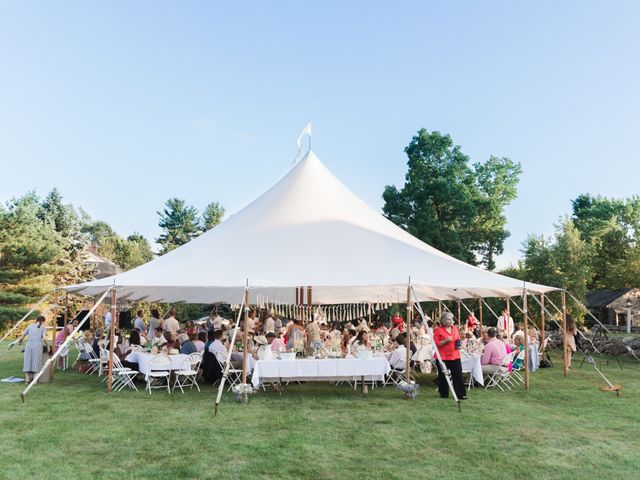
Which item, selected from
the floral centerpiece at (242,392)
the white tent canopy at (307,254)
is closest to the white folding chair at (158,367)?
the white tent canopy at (307,254)

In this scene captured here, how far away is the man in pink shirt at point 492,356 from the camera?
10352 millimetres

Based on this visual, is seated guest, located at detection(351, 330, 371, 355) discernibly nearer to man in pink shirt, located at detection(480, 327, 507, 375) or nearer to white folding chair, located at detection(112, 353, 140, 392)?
man in pink shirt, located at detection(480, 327, 507, 375)

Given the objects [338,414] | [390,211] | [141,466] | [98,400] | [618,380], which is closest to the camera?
[141,466]

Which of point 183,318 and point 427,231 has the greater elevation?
point 427,231

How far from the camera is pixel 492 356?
34.3ft

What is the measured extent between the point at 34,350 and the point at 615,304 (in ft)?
125

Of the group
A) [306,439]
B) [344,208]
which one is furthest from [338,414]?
[344,208]

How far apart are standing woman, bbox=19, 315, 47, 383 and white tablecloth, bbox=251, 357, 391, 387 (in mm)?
4572

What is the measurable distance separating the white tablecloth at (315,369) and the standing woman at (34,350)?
4572mm

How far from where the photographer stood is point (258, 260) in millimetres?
10727

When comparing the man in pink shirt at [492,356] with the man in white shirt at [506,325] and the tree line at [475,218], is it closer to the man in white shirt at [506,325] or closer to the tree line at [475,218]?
the man in white shirt at [506,325]

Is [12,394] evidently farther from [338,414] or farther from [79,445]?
[338,414]

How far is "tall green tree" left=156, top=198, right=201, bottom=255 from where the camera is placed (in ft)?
146

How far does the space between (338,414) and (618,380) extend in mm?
6929
